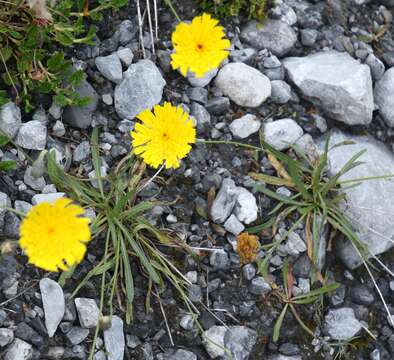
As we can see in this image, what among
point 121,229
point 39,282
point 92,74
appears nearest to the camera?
point 39,282

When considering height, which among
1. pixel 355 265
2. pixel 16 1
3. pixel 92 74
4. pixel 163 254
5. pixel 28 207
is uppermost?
pixel 16 1

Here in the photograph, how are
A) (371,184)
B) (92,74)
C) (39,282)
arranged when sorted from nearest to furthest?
(39,282) → (92,74) → (371,184)

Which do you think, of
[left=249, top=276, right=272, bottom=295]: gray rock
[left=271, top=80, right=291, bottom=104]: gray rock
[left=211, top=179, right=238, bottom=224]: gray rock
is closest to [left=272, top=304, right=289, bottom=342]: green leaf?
→ [left=249, top=276, right=272, bottom=295]: gray rock

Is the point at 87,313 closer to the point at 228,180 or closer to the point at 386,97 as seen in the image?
the point at 228,180

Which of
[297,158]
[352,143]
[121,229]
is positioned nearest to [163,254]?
[121,229]

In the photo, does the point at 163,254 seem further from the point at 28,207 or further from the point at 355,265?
the point at 355,265

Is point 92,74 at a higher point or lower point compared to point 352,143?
higher

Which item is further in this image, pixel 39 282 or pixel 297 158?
pixel 297 158

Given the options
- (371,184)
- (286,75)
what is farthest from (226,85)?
(371,184)
